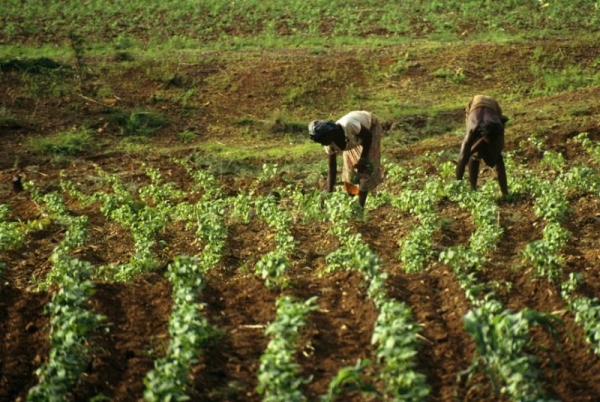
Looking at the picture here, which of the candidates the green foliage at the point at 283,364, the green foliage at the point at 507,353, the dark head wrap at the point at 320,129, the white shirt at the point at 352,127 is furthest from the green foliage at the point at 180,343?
the white shirt at the point at 352,127

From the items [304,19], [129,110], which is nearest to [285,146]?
[129,110]

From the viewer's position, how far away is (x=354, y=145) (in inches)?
420

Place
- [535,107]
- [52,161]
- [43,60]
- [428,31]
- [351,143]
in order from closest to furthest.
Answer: [351,143] < [52,161] < [535,107] < [43,60] < [428,31]

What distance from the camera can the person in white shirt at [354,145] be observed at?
1026 cm

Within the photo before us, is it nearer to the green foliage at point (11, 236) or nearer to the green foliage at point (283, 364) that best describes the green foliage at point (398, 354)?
the green foliage at point (283, 364)

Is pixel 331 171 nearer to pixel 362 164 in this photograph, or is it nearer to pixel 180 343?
pixel 362 164

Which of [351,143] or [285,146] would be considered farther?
[285,146]

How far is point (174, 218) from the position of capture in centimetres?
1205

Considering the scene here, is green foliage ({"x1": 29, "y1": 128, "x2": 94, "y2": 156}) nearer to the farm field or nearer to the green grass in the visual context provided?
the farm field

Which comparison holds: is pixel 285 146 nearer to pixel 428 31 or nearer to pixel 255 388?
pixel 428 31

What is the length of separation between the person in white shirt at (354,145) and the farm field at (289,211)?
40 cm

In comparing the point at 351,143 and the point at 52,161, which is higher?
the point at 351,143

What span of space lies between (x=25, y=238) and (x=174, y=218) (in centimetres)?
165

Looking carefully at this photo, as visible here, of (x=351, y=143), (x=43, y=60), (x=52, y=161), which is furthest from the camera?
(x=43, y=60)
